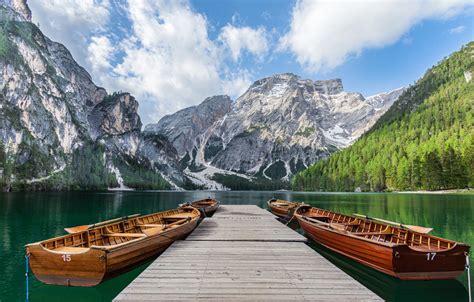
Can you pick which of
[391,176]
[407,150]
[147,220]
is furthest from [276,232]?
[407,150]

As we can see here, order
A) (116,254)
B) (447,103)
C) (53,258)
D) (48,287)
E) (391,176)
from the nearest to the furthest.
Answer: (53,258)
(116,254)
(48,287)
(391,176)
(447,103)

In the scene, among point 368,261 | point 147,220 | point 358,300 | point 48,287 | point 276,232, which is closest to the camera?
point 358,300

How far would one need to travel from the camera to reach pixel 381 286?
16.0 meters

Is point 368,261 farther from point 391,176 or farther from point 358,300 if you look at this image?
point 391,176

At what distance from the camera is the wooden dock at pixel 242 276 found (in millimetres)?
10031

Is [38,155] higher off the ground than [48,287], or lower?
higher

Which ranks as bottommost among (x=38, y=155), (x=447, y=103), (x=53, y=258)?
(x=53, y=258)

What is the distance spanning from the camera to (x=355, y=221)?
84.5 ft

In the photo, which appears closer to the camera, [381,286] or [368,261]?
[381,286]

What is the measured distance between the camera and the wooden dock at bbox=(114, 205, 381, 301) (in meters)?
10.0

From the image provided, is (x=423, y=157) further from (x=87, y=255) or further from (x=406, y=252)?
(x=87, y=255)

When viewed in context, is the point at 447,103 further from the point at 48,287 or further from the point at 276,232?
the point at 48,287

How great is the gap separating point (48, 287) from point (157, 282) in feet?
27.5

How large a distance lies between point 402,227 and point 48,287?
70.1 feet
